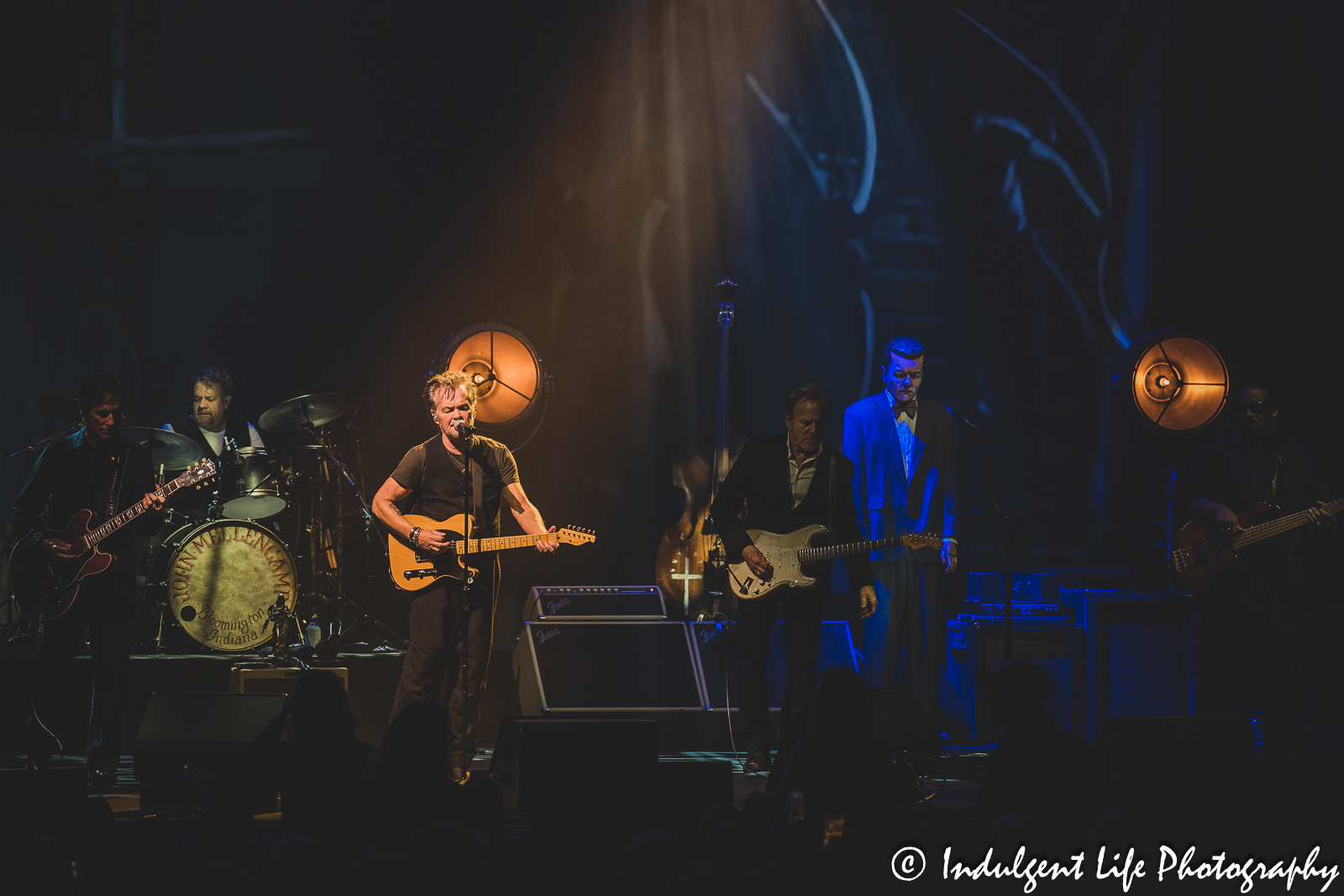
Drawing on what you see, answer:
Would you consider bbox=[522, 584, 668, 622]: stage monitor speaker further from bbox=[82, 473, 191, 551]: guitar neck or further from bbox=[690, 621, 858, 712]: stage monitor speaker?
bbox=[82, 473, 191, 551]: guitar neck

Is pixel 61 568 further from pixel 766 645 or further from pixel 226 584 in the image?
pixel 766 645

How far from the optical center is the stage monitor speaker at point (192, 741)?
4535 mm

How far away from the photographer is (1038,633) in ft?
22.4

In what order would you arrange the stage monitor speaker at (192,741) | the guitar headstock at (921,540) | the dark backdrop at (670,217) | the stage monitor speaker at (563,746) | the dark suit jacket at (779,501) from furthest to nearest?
the dark backdrop at (670,217) < the guitar headstock at (921,540) < the dark suit jacket at (779,501) < the stage monitor speaker at (192,741) < the stage monitor speaker at (563,746)

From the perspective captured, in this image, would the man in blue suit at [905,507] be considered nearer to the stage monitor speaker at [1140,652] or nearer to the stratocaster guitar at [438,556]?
the stage monitor speaker at [1140,652]

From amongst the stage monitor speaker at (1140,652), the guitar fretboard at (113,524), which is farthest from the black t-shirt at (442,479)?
the stage monitor speaker at (1140,652)

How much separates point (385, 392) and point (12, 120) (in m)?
3.18

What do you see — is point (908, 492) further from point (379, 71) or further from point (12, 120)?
point (12, 120)

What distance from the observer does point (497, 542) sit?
5.66m

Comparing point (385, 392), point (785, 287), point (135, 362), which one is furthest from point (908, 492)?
point (135, 362)

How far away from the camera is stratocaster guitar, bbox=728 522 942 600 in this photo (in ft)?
19.3

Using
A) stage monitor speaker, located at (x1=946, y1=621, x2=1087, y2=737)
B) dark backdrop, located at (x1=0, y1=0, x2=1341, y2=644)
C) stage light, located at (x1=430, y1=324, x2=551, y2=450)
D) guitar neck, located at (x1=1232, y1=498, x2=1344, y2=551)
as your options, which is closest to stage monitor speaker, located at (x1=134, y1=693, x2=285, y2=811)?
stage light, located at (x1=430, y1=324, x2=551, y2=450)

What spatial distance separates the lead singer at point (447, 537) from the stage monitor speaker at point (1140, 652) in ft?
11.0

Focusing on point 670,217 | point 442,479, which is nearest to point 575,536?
point 442,479
